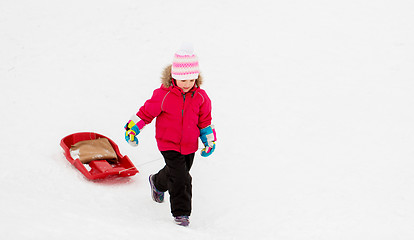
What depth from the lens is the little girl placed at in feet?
13.5

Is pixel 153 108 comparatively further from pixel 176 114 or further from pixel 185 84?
pixel 185 84

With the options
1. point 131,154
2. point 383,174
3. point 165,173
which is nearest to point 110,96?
point 131,154

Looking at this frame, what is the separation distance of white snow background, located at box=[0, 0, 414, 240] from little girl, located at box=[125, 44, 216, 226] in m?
0.30

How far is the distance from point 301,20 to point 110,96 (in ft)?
10.8

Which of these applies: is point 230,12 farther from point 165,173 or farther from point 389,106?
point 165,173

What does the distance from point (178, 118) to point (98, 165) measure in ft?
4.19

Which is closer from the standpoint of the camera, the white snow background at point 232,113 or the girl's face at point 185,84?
the girl's face at point 185,84

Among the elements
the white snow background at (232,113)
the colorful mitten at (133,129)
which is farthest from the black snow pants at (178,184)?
the colorful mitten at (133,129)

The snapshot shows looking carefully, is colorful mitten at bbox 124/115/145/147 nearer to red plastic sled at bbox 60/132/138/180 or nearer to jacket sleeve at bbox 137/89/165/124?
jacket sleeve at bbox 137/89/165/124

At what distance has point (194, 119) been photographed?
425cm

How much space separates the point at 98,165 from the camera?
501cm

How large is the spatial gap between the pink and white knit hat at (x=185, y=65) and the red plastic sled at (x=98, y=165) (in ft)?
4.33

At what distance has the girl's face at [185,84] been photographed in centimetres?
412

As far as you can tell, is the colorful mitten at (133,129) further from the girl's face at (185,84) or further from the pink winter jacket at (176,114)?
the girl's face at (185,84)
